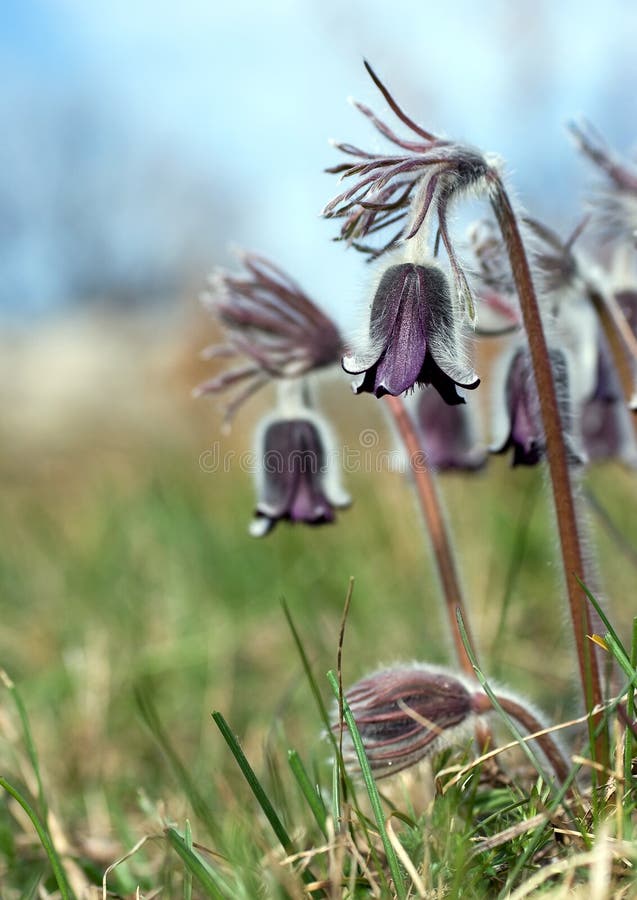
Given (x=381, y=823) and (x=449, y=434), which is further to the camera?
(x=449, y=434)

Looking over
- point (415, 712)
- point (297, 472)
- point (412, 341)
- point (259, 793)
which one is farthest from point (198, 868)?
point (297, 472)

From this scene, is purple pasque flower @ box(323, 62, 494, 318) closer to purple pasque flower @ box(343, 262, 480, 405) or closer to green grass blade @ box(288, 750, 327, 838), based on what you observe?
purple pasque flower @ box(343, 262, 480, 405)

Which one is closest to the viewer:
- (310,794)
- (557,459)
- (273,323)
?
(310,794)

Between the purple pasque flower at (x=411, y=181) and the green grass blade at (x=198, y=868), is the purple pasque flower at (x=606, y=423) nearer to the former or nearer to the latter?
the purple pasque flower at (x=411, y=181)

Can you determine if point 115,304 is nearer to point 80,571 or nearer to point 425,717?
point 80,571

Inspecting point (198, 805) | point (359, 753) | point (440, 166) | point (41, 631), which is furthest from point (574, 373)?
point (41, 631)

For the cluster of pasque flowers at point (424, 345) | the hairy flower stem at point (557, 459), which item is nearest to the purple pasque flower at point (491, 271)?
the cluster of pasque flowers at point (424, 345)

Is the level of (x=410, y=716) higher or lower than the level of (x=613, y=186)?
lower

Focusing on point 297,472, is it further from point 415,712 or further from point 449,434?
point 415,712
